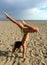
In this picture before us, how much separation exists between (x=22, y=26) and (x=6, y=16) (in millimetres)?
674

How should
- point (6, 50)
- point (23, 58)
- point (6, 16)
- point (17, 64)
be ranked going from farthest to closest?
point (6, 50) → point (23, 58) → point (17, 64) → point (6, 16)

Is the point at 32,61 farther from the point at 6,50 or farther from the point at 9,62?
the point at 6,50

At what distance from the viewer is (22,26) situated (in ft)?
22.2

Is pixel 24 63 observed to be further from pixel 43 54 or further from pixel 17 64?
pixel 43 54

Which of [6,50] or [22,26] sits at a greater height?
[22,26]

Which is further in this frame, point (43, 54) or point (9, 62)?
point (43, 54)

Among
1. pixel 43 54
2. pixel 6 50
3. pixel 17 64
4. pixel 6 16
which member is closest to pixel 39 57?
pixel 43 54

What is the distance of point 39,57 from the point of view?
8273mm

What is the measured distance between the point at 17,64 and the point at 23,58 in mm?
584

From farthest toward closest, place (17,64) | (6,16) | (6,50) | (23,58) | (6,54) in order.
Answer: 1. (6,50)
2. (6,54)
3. (23,58)
4. (17,64)
5. (6,16)

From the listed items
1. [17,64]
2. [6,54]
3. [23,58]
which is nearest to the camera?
[17,64]

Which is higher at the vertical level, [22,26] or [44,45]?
[22,26]

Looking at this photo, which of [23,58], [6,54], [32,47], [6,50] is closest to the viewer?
[23,58]

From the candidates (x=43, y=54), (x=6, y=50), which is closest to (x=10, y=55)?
(x=6, y=50)
